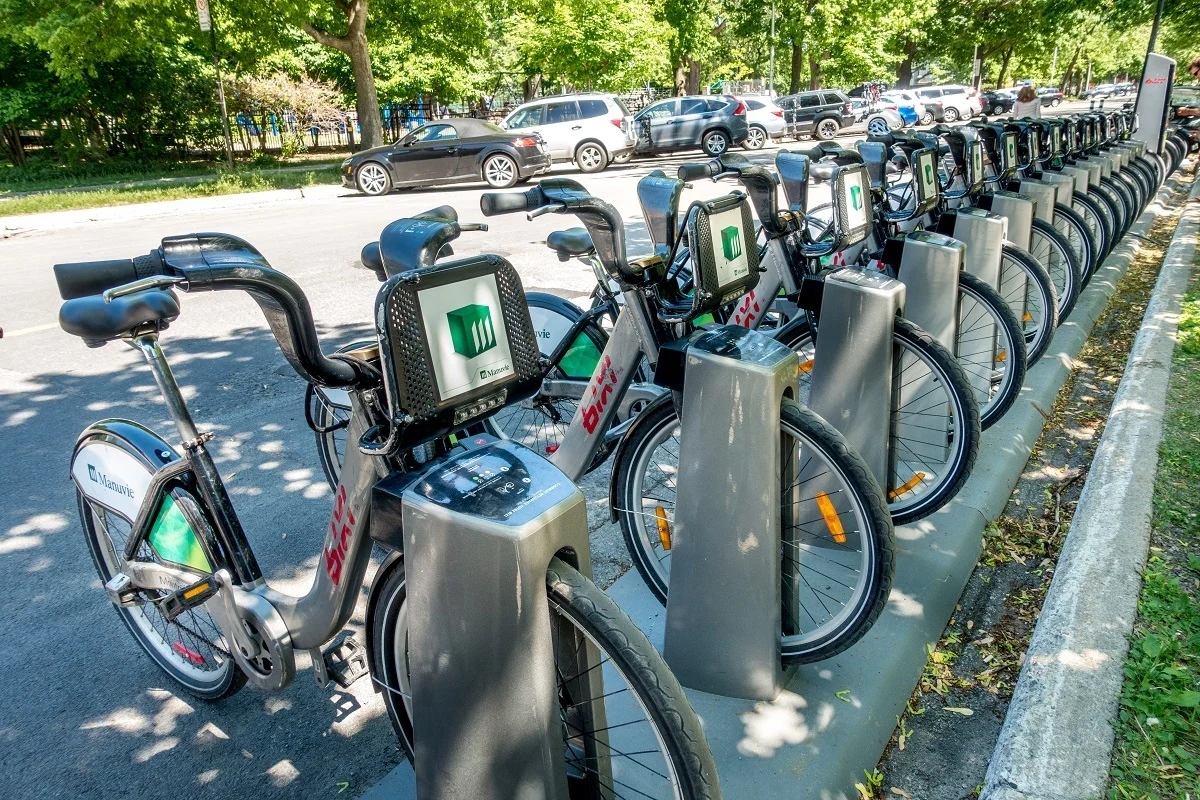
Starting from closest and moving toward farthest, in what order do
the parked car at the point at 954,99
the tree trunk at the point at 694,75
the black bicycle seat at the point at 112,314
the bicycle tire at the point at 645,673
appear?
the bicycle tire at the point at 645,673 → the black bicycle seat at the point at 112,314 → the parked car at the point at 954,99 → the tree trunk at the point at 694,75

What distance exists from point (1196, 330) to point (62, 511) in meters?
6.34

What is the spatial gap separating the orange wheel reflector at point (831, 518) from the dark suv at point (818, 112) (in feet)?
87.1

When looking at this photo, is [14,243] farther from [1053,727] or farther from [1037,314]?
[1053,727]

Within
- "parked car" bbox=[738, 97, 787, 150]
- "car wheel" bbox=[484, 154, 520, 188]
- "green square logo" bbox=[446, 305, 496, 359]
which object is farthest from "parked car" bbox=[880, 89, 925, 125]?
"green square logo" bbox=[446, 305, 496, 359]

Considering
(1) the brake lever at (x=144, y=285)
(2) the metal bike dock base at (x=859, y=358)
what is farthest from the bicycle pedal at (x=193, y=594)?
(2) the metal bike dock base at (x=859, y=358)

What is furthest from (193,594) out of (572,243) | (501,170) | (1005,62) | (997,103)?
(1005,62)

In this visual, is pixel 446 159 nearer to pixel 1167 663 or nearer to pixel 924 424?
pixel 924 424

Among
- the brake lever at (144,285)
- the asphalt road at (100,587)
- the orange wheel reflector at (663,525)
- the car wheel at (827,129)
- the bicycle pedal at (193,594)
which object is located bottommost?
the asphalt road at (100,587)

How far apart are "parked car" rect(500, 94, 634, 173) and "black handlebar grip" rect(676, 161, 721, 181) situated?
15.2m

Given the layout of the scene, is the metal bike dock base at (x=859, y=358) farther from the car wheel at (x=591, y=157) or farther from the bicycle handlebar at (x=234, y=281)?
the car wheel at (x=591, y=157)

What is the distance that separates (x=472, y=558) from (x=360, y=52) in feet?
65.5

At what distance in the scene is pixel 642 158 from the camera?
2259 centimetres

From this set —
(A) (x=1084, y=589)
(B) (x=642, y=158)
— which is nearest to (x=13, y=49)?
(B) (x=642, y=158)

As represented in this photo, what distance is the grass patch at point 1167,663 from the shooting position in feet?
7.09
